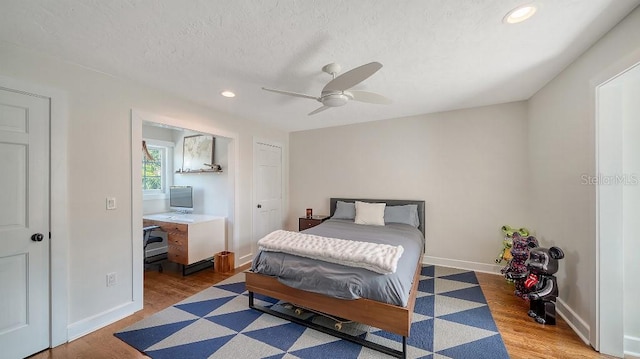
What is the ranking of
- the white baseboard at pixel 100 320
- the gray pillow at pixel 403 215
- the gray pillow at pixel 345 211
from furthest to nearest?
the gray pillow at pixel 345 211
the gray pillow at pixel 403 215
the white baseboard at pixel 100 320

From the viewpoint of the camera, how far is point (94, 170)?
223cm

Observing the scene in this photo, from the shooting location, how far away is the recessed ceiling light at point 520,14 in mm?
1451

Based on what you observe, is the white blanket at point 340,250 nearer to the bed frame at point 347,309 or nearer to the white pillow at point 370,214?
the bed frame at point 347,309

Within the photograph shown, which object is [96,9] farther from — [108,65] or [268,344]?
[268,344]

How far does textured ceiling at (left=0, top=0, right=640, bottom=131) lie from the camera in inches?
57.1

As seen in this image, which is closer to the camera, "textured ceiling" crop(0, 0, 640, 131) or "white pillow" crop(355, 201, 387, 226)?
"textured ceiling" crop(0, 0, 640, 131)

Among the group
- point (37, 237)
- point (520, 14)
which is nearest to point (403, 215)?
point (520, 14)

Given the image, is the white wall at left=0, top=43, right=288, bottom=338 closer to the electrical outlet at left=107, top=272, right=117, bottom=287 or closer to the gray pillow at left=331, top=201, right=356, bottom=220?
the electrical outlet at left=107, top=272, right=117, bottom=287

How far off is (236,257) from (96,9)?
319 centimetres

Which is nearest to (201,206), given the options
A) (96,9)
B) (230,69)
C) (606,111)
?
(230,69)

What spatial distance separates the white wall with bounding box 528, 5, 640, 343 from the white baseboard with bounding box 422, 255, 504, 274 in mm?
804

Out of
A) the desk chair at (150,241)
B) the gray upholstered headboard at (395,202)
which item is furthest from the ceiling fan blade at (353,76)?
the desk chair at (150,241)

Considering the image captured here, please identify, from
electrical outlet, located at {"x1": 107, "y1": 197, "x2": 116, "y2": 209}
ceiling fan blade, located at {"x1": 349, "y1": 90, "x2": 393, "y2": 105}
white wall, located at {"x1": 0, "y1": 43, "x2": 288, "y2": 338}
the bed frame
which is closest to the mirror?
white wall, located at {"x1": 0, "y1": 43, "x2": 288, "y2": 338}

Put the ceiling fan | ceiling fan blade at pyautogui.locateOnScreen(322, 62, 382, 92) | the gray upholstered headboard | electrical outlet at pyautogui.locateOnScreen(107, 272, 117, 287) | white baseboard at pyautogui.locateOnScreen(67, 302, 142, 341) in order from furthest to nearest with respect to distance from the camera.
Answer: the gray upholstered headboard
electrical outlet at pyautogui.locateOnScreen(107, 272, 117, 287)
white baseboard at pyautogui.locateOnScreen(67, 302, 142, 341)
the ceiling fan
ceiling fan blade at pyautogui.locateOnScreen(322, 62, 382, 92)
